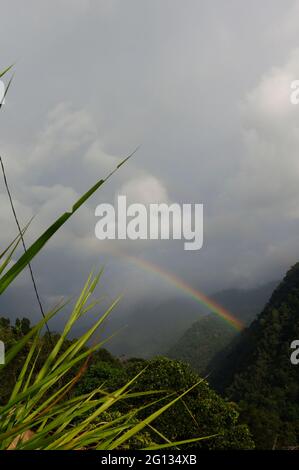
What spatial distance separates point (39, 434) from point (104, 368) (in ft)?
146

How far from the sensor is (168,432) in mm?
23969

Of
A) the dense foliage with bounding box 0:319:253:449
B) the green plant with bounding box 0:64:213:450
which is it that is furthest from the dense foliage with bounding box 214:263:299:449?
the green plant with bounding box 0:64:213:450

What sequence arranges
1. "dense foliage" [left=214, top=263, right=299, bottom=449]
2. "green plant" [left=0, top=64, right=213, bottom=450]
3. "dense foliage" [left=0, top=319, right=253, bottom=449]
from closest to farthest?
"green plant" [left=0, top=64, right=213, bottom=450], "dense foliage" [left=0, top=319, right=253, bottom=449], "dense foliage" [left=214, top=263, right=299, bottom=449]

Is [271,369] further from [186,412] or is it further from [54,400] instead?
[54,400]

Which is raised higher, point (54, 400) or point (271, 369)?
point (271, 369)

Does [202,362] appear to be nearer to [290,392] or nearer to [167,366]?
[290,392]

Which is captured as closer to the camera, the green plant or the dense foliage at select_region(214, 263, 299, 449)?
the green plant

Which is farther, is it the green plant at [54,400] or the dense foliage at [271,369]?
the dense foliage at [271,369]

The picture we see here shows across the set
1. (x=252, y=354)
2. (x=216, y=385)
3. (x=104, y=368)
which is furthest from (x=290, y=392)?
(x=104, y=368)

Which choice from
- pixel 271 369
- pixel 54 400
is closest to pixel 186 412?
pixel 54 400

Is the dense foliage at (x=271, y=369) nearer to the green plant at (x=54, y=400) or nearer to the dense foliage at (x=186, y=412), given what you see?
the dense foliage at (x=186, y=412)

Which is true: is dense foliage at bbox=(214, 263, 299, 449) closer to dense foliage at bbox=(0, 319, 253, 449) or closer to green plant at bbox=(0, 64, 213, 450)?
dense foliage at bbox=(0, 319, 253, 449)

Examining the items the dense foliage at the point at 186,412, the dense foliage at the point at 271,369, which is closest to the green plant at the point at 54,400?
the dense foliage at the point at 186,412
